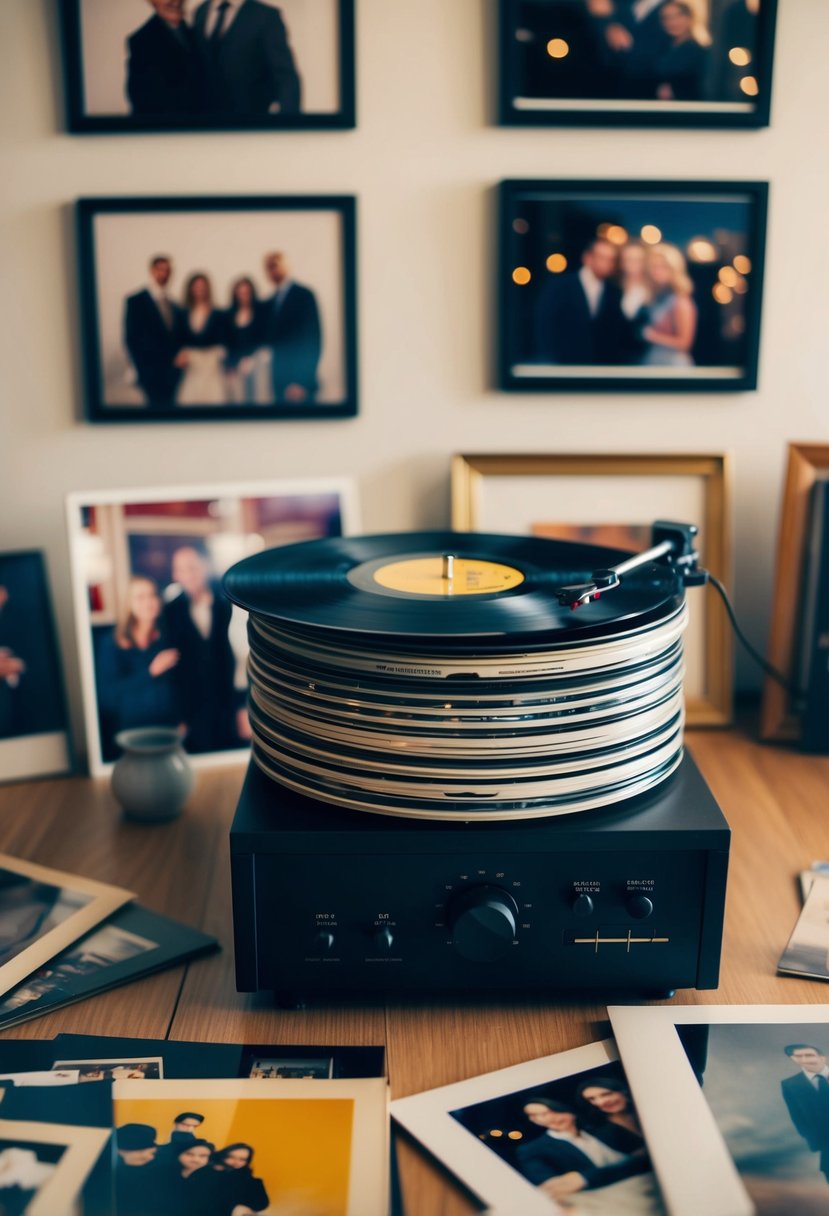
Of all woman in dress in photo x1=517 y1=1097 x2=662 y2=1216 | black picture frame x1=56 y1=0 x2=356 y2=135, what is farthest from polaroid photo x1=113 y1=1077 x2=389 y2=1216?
black picture frame x1=56 y1=0 x2=356 y2=135

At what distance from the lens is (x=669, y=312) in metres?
1.38

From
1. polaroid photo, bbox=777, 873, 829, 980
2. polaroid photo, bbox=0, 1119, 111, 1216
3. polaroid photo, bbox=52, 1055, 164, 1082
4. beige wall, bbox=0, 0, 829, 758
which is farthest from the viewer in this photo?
beige wall, bbox=0, 0, 829, 758

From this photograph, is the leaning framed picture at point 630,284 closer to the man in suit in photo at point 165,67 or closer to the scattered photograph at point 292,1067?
the man in suit in photo at point 165,67

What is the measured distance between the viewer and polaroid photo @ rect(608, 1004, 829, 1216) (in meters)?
0.72

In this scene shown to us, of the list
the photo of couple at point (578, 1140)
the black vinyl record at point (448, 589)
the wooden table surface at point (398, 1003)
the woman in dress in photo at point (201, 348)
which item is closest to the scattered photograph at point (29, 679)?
the wooden table surface at point (398, 1003)

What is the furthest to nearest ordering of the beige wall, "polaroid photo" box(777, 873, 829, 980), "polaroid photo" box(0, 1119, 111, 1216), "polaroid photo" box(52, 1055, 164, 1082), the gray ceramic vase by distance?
the beige wall → the gray ceramic vase → "polaroid photo" box(777, 873, 829, 980) → "polaroid photo" box(52, 1055, 164, 1082) → "polaroid photo" box(0, 1119, 111, 1216)

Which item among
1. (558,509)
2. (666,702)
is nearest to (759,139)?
(558,509)

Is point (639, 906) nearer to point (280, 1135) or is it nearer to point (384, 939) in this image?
point (384, 939)

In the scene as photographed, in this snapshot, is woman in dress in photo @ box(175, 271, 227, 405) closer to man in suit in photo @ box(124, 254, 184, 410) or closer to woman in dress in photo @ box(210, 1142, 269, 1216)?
man in suit in photo @ box(124, 254, 184, 410)

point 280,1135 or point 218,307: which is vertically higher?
point 218,307

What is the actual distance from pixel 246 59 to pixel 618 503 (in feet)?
2.21

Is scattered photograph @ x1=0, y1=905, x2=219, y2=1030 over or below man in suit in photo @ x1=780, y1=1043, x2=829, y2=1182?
over

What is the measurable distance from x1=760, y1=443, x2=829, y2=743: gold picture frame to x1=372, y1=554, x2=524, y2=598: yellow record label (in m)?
0.47

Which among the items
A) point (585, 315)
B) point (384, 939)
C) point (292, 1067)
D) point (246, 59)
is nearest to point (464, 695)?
point (384, 939)
